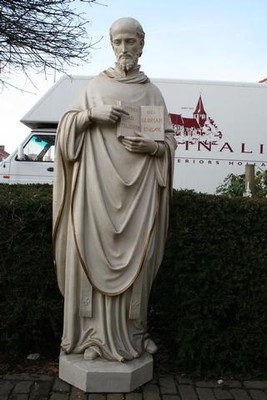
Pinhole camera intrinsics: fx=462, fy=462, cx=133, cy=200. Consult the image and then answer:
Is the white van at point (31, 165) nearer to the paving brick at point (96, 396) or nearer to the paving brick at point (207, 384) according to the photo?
the paving brick at point (207, 384)

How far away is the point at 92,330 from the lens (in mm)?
3314

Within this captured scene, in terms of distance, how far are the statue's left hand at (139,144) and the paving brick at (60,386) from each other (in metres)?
1.78

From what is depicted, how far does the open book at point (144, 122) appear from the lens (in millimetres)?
3191

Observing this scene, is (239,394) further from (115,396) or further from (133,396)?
(115,396)

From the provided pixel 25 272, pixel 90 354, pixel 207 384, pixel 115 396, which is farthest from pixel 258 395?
pixel 25 272

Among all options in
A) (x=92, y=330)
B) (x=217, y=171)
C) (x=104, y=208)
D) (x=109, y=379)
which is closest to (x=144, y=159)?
(x=104, y=208)

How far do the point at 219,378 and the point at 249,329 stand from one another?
1.52ft

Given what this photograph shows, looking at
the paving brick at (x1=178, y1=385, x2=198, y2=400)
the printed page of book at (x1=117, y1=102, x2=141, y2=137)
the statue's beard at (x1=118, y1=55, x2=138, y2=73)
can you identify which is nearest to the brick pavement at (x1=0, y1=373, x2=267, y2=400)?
the paving brick at (x1=178, y1=385, x2=198, y2=400)

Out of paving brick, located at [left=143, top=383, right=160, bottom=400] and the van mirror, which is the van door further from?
paving brick, located at [left=143, top=383, right=160, bottom=400]

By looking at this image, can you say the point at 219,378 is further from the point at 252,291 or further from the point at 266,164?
the point at 266,164

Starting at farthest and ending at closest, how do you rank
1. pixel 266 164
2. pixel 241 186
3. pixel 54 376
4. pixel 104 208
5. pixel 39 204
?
pixel 266 164
pixel 241 186
pixel 39 204
pixel 54 376
pixel 104 208

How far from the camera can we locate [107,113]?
308cm

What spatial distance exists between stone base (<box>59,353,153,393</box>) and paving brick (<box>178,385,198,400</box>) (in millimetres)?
345

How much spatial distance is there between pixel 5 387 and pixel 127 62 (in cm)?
253
